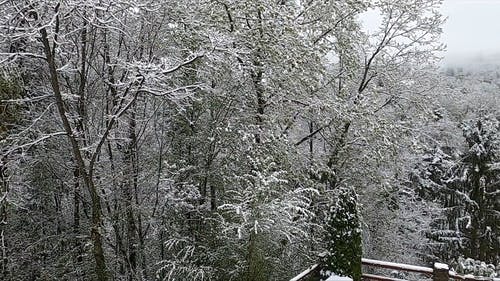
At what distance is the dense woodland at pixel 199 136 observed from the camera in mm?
7422

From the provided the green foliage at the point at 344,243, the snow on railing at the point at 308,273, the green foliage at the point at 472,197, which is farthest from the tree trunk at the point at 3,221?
the green foliage at the point at 472,197

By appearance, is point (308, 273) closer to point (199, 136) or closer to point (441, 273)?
point (441, 273)

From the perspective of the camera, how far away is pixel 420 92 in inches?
452

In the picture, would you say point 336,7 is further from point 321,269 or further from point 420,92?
point 321,269

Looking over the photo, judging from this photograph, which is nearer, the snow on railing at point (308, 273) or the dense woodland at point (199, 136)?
the snow on railing at point (308, 273)

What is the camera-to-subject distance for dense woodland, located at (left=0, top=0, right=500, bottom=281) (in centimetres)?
742

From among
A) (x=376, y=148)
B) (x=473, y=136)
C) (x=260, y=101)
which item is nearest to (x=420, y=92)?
(x=376, y=148)

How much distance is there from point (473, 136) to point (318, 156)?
9.18 meters

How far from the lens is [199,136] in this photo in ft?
29.6

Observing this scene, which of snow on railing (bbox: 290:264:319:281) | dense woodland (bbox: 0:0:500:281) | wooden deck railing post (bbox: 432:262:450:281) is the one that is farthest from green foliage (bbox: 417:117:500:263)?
snow on railing (bbox: 290:264:319:281)

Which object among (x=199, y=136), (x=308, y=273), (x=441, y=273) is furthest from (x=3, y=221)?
(x=441, y=273)

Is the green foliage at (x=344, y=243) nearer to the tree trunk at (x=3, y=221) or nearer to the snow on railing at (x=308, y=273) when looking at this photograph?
the snow on railing at (x=308, y=273)

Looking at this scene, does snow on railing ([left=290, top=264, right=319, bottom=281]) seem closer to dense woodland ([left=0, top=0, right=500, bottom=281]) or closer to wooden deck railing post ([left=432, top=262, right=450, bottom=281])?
dense woodland ([left=0, top=0, right=500, bottom=281])

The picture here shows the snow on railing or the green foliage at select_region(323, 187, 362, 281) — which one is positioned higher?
the green foliage at select_region(323, 187, 362, 281)
